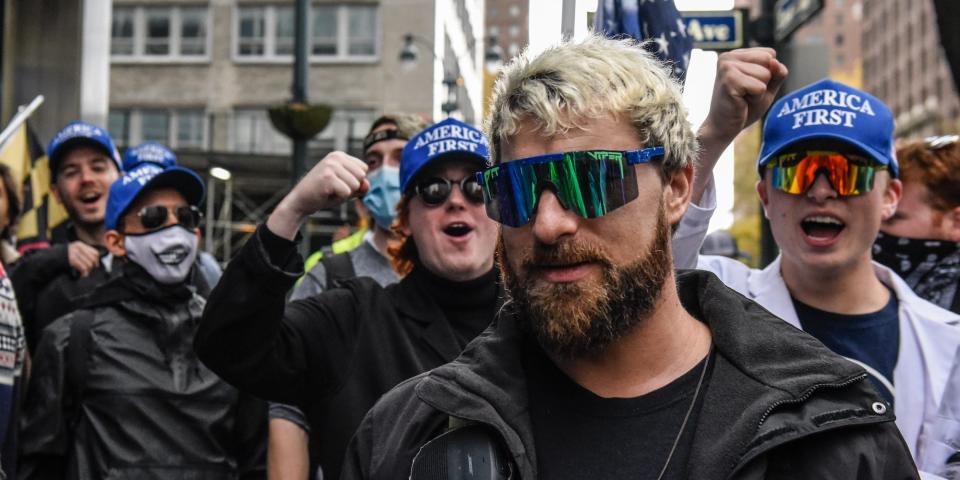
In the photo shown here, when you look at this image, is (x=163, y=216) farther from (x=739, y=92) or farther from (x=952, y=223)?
(x=952, y=223)

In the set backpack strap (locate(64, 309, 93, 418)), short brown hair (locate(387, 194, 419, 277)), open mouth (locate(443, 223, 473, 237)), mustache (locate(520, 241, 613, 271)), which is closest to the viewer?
mustache (locate(520, 241, 613, 271))

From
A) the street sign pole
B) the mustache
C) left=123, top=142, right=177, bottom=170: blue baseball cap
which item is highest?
the street sign pole

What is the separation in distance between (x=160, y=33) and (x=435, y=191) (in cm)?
3579

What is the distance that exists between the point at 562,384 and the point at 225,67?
3549cm

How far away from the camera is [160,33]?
3700 cm

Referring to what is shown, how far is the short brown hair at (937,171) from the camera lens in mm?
3928

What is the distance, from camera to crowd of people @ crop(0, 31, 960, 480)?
201 centimetres

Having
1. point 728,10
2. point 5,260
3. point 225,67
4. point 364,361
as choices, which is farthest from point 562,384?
point 225,67

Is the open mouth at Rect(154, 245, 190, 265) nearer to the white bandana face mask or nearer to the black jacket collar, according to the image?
the white bandana face mask

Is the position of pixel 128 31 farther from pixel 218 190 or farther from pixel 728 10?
pixel 728 10

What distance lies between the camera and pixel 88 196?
552 centimetres

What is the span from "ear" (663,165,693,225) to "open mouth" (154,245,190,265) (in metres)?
2.57

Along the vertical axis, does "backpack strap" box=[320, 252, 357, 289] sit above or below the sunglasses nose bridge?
below

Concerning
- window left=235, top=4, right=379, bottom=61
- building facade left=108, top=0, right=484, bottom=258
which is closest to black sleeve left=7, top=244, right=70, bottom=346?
building facade left=108, top=0, right=484, bottom=258
